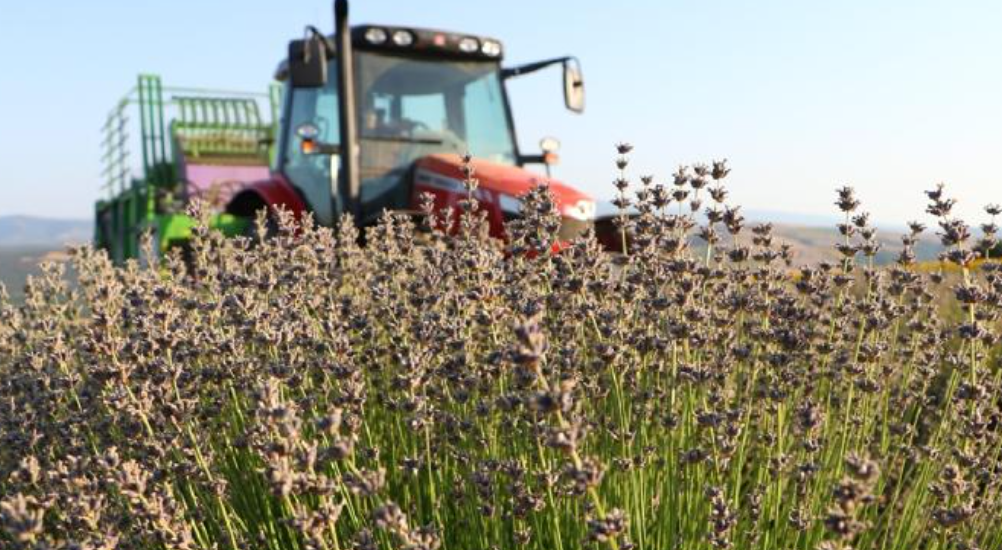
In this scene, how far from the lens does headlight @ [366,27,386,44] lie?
24.7ft

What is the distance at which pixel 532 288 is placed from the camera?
3613 millimetres

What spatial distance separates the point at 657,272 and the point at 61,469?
1912 mm

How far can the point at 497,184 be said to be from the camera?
7.03 m

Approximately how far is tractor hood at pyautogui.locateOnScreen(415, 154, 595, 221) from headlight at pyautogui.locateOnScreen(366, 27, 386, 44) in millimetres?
1020

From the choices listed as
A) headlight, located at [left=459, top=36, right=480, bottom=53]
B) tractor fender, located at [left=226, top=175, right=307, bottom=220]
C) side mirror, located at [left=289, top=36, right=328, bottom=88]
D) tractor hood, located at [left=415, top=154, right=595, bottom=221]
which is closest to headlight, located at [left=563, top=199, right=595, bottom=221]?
tractor hood, located at [left=415, top=154, right=595, bottom=221]

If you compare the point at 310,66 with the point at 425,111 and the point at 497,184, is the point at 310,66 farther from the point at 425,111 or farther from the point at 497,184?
the point at 425,111

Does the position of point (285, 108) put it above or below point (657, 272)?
above

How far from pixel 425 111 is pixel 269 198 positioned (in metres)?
1.59

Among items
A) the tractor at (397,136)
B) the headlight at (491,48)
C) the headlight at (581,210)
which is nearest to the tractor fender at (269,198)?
the tractor at (397,136)

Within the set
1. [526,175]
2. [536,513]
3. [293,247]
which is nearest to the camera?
[536,513]

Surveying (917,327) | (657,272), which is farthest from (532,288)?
(917,327)

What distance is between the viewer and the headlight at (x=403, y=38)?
766 centimetres

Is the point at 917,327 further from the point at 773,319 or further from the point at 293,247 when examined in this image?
the point at 293,247

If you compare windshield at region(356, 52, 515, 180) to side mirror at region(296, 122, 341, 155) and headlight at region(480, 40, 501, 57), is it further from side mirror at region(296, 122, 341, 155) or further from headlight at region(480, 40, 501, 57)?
side mirror at region(296, 122, 341, 155)
